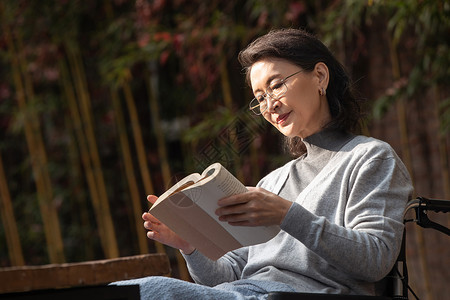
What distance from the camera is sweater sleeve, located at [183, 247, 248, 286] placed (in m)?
1.88

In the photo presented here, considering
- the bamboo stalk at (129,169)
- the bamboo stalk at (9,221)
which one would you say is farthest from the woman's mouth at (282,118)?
the bamboo stalk at (9,221)

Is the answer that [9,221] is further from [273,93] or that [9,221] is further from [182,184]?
[182,184]

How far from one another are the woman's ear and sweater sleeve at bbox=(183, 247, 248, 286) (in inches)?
22.5

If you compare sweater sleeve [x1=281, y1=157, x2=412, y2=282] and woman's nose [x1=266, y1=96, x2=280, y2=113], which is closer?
sweater sleeve [x1=281, y1=157, x2=412, y2=282]

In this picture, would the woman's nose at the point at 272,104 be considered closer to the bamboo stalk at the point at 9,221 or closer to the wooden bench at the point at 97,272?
the wooden bench at the point at 97,272

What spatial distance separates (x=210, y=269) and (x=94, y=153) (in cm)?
287

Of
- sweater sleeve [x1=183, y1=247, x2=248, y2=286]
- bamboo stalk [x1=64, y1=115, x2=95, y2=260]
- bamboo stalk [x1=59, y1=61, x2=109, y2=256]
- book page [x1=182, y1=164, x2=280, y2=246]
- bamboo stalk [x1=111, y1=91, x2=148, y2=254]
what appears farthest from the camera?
bamboo stalk [x1=64, y1=115, x2=95, y2=260]

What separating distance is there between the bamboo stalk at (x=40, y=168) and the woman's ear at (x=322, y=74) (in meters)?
3.25

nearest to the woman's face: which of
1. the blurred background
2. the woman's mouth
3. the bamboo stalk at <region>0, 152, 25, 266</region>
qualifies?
the woman's mouth

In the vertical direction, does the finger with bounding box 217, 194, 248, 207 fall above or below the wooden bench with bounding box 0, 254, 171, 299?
above

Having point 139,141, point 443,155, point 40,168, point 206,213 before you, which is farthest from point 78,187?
point 206,213

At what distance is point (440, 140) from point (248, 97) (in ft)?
3.96

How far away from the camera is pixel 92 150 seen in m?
4.62

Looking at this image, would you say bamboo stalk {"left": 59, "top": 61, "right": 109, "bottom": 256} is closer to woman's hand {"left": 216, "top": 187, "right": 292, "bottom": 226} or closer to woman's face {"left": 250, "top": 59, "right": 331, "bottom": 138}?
woman's face {"left": 250, "top": 59, "right": 331, "bottom": 138}
